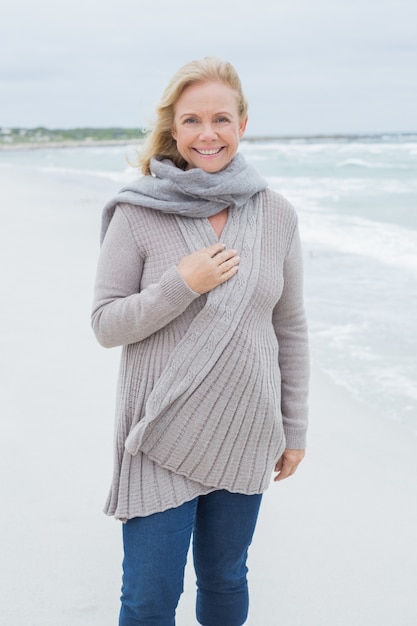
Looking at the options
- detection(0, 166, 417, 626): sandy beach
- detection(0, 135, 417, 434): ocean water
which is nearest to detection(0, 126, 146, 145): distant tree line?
detection(0, 135, 417, 434): ocean water

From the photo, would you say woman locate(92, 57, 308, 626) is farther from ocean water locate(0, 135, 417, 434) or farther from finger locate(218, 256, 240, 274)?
ocean water locate(0, 135, 417, 434)

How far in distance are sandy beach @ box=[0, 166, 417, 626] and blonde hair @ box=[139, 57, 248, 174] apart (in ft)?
4.67

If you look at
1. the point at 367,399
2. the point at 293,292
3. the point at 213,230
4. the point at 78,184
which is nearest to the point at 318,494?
the point at 367,399

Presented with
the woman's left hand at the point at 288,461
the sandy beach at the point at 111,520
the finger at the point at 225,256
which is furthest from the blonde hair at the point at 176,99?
the sandy beach at the point at 111,520

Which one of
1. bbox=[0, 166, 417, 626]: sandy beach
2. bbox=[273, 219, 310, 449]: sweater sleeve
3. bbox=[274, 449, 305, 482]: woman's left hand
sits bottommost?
bbox=[0, 166, 417, 626]: sandy beach

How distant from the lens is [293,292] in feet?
6.60

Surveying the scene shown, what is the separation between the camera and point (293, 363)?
6.77 feet

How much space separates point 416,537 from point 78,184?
17.5 m

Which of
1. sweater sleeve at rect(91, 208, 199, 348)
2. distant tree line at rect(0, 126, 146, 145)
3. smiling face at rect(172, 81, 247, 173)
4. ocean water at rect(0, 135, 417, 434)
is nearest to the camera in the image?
sweater sleeve at rect(91, 208, 199, 348)

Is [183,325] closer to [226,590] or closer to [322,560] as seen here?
[226,590]

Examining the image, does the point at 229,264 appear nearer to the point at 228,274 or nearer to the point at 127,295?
the point at 228,274

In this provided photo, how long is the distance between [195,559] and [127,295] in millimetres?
742

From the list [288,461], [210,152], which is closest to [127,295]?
[210,152]

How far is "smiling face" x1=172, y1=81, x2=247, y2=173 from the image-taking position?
73.0 inches
